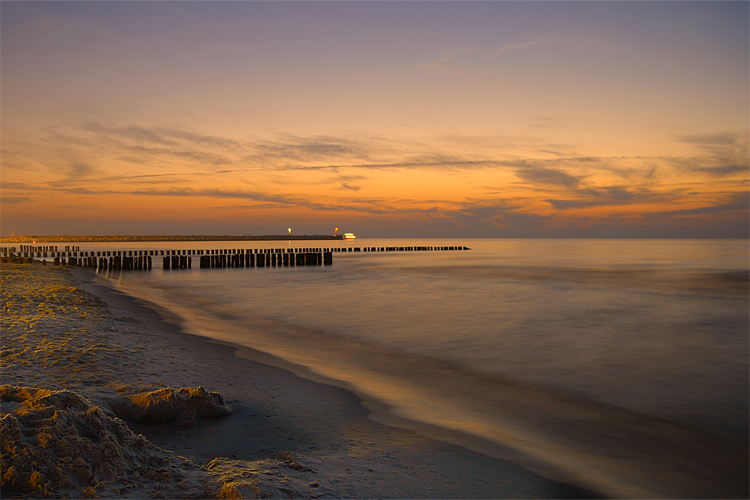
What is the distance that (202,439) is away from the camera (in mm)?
4246

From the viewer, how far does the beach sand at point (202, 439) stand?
123 inches

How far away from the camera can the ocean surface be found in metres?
6.50

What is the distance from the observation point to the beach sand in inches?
123

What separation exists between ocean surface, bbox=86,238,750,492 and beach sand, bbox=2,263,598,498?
1.06m

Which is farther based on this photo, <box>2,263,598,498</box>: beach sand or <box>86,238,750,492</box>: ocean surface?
<box>86,238,750,492</box>: ocean surface

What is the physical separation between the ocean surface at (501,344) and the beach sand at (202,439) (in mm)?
1064

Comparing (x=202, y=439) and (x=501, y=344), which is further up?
(x=202, y=439)

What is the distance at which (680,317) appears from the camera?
14.7 m

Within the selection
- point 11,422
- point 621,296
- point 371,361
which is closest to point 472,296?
point 621,296

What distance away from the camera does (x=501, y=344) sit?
10.7 meters

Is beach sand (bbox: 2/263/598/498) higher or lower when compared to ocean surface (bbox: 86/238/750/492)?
higher

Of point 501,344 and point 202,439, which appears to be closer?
point 202,439

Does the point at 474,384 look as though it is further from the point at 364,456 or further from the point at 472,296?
the point at 472,296

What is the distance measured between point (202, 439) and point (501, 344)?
308 inches
